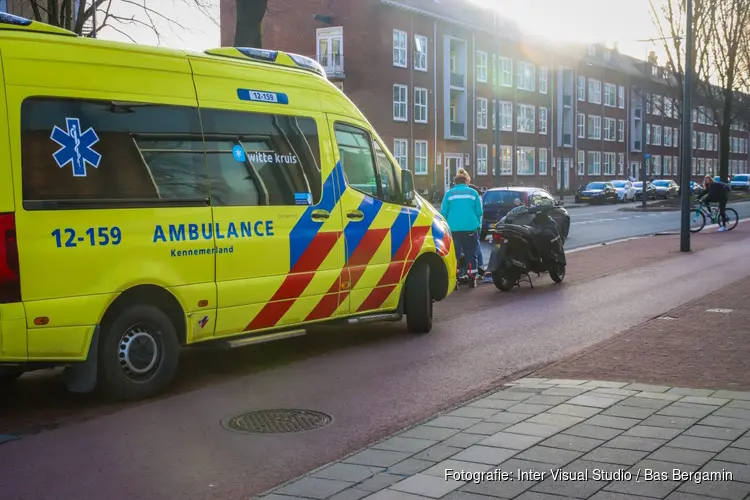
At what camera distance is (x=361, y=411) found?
649cm

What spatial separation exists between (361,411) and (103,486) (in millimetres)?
2110

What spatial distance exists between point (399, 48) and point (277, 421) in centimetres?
4902

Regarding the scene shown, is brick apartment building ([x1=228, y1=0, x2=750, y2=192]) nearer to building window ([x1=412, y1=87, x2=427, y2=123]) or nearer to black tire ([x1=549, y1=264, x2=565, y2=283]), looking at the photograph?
building window ([x1=412, y1=87, x2=427, y2=123])

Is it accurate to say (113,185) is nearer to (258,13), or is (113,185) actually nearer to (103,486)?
(103,486)

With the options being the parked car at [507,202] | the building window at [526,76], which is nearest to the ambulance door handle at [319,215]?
the parked car at [507,202]

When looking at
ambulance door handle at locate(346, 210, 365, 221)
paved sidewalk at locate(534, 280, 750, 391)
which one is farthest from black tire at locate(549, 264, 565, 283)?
ambulance door handle at locate(346, 210, 365, 221)

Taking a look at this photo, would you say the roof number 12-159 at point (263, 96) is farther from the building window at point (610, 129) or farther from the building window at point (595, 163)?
the building window at point (610, 129)

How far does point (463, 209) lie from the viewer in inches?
548

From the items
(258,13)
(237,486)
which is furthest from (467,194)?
(237,486)

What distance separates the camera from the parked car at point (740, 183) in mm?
75625

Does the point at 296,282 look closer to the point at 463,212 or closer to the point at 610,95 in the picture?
the point at 463,212

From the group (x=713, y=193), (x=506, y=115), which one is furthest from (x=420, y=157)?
(x=713, y=193)

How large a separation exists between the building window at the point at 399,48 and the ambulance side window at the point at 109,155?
154ft

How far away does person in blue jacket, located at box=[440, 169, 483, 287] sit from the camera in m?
13.9
